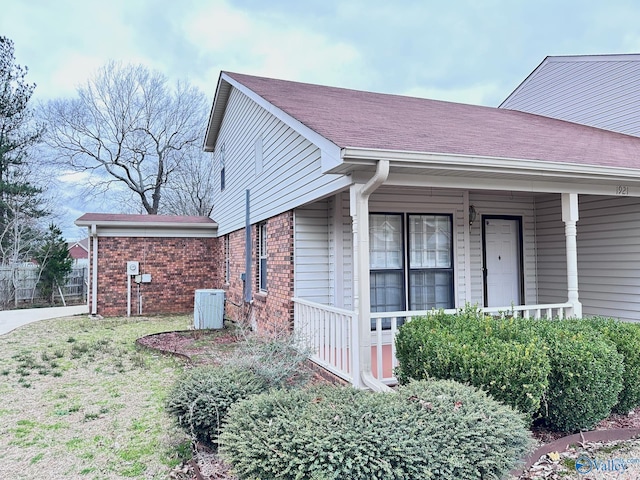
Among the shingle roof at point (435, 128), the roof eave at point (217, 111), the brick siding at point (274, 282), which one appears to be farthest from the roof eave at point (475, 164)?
the roof eave at point (217, 111)

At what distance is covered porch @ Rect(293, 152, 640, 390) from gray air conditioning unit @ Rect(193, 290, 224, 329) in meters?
4.37

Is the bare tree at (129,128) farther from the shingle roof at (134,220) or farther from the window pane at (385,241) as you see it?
the window pane at (385,241)

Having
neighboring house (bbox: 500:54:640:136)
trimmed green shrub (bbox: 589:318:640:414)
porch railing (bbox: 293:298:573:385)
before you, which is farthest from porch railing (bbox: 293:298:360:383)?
neighboring house (bbox: 500:54:640:136)

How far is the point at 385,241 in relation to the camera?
698 centimetres

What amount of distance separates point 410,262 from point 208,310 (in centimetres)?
544

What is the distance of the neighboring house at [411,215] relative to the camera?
16.0ft

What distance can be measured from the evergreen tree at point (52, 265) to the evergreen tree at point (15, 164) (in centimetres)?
151

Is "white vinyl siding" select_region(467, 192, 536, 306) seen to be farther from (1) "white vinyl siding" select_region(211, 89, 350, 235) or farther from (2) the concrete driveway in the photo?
(2) the concrete driveway

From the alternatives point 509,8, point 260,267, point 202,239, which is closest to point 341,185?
point 260,267

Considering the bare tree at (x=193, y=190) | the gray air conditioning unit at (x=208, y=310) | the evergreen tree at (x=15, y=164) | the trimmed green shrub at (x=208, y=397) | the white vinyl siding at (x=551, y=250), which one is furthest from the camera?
the bare tree at (x=193, y=190)

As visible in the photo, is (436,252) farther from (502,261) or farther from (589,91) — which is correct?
(589,91)

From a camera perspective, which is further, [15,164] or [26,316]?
[15,164]

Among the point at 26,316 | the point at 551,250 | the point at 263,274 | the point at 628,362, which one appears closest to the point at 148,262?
the point at 26,316

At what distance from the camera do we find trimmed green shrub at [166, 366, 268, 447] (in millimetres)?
3855
